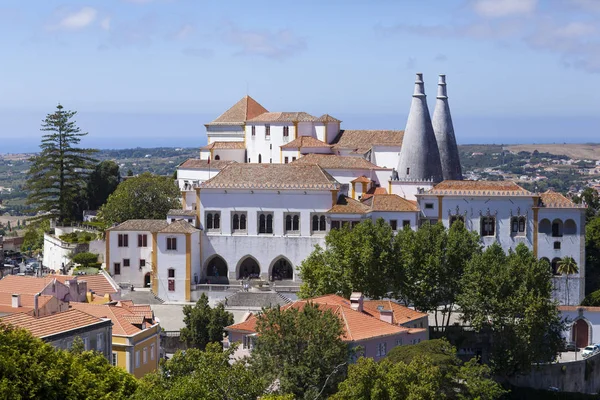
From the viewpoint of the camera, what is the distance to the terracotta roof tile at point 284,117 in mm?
79938

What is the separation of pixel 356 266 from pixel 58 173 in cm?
3351

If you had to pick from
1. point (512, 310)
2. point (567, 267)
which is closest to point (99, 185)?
point (567, 267)

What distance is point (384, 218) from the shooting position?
64375 mm

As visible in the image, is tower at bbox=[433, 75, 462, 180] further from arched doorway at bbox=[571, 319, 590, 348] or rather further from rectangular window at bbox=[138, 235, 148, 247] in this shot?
rectangular window at bbox=[138, 235, 148, 247]

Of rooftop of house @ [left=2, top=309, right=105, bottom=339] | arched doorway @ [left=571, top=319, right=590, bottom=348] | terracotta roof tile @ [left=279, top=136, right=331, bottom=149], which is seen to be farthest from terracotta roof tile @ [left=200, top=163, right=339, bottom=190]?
rooftop of house @ [left=2, top=309, right=105, bottom=339]

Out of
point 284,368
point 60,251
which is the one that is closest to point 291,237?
point 60,251

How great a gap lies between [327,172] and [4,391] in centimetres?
4176

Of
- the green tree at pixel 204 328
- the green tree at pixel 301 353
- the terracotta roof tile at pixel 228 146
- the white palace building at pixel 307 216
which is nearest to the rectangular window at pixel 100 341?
the green tree at pixel 301 353

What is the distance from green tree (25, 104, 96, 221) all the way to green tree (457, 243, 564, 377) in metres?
36.3

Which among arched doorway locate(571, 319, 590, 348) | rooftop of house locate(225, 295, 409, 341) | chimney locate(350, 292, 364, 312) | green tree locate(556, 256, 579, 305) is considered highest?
green tree locate(556, 256, 579, 305)

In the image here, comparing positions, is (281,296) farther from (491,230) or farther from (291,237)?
(491,230)

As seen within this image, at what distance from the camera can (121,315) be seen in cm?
4594

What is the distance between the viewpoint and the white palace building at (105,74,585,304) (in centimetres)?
6438

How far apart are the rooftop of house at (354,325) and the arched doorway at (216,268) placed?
16209mm
